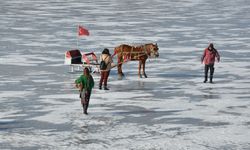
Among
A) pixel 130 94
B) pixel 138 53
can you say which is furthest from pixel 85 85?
pixel 138 53

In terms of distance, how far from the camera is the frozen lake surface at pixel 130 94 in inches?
547

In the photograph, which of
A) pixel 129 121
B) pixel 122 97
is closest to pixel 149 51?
pixel 122 97

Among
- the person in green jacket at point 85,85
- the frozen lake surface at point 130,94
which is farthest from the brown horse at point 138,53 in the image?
the person in green jacket at point 85,85

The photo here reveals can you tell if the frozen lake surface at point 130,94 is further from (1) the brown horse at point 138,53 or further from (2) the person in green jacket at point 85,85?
(1) the brown horse at point 138,53

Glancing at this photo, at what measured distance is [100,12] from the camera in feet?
168

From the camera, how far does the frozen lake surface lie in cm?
1388

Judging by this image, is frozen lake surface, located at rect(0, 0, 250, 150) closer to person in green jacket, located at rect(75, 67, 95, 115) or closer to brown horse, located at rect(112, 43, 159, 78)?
person in green jacket, located at rect(75, 67, 95, 115)

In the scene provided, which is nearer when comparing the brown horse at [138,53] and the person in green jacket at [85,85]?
the person in green jacket at [85,85]

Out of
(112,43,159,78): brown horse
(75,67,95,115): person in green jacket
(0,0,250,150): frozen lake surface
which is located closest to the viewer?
(0,0,250,150): frozen lake surface

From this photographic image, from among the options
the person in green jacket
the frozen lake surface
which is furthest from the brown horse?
the person in green jacket

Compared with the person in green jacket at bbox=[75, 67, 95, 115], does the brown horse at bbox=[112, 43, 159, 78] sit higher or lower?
higher

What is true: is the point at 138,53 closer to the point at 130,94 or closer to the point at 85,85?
the point at 130,94

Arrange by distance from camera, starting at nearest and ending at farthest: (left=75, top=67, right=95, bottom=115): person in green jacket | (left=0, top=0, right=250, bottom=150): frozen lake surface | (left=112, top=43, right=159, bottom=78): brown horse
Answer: (left=0, top=0, right=250, bottom=150): frozen lake surface → (left=75, top=67, right=95, bottom=115): person in green jacket → (left=112, top=43, right=159, bottom=78): brown horse

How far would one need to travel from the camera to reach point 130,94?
18938mm
